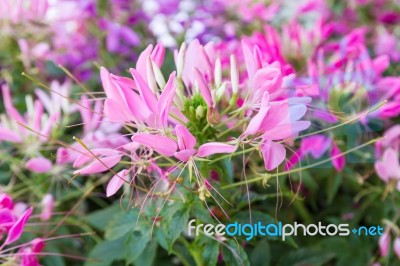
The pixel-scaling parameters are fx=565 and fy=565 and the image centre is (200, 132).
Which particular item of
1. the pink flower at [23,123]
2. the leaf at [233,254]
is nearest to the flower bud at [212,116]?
the leaf at [233,254]

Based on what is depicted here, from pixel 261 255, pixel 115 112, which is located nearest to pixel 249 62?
pixel 115 112

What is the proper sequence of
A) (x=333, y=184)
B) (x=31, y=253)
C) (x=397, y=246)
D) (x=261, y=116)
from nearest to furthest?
(x=261, y=116), (x=31, y=253), (x=397, y=246), (x=333, y=184)

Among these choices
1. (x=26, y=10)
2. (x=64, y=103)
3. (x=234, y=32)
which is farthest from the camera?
(x=234, y=32)

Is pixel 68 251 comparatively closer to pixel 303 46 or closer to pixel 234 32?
pixel 303 46

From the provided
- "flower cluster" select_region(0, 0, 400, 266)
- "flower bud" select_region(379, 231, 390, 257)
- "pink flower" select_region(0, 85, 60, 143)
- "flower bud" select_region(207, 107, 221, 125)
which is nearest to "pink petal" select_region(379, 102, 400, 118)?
"flower cluster" select_region(0, 0, 400, 266)

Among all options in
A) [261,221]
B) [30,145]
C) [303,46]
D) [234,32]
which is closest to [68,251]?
[30,145]

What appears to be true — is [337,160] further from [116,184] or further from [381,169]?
[116,184]
